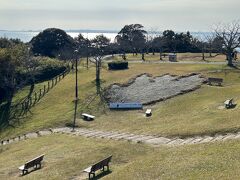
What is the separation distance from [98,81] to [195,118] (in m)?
24.9

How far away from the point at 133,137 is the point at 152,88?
19480 mm

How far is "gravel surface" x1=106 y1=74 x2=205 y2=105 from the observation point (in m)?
49.1

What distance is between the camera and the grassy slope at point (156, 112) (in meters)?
33.8

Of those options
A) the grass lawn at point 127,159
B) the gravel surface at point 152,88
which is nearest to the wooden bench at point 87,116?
the gravel surface at point 152,88

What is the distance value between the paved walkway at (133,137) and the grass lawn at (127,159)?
4.65 feet

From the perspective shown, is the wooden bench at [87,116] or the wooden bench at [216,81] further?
the wooden bench at [216,81]

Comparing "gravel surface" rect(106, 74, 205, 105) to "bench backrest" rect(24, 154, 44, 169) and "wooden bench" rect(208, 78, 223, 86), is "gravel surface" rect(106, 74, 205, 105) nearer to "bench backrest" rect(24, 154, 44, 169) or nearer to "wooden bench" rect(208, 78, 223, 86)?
"wooden bench" rect(208, 78, 223, 86)

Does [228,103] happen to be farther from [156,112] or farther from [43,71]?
[43,71]

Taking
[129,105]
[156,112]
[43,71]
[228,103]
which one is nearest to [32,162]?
[156,112]

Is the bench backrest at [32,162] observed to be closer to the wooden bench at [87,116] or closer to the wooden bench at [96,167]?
the wooden bench at [96,167]

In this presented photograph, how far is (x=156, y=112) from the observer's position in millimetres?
42969

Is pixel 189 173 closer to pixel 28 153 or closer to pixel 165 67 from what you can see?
pixel 28 153

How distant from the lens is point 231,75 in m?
55.9

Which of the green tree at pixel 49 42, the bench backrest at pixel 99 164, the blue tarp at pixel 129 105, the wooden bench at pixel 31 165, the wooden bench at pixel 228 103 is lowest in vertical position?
the wooden bench at pixel 31 165
